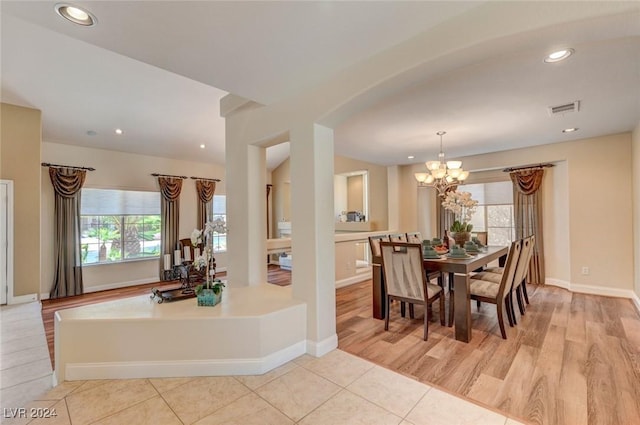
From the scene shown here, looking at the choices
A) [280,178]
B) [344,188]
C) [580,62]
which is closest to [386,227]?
[344,188]

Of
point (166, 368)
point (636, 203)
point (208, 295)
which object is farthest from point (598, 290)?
point (166, 368)

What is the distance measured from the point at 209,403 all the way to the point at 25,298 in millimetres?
4354

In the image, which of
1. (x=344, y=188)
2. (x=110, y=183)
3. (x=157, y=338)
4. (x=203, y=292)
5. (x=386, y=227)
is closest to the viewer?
(x=157, y=338)

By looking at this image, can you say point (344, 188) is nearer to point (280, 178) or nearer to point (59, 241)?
point (280, 178)

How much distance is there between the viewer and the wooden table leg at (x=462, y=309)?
2.85 metres

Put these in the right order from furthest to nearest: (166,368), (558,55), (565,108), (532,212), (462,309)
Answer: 1. (532,212)
2. (565,108)
3. (462,309)
4. (166,368)
5. (558,55)

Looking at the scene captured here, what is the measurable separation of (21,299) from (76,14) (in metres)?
4.69

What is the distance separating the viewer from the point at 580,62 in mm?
2273

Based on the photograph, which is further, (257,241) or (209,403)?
(257,241)

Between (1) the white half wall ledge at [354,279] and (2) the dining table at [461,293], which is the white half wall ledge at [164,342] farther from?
(1) the white half wall ledge at [354,279]

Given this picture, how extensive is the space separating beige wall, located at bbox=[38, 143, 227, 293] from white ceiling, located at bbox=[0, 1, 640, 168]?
286 millimetres

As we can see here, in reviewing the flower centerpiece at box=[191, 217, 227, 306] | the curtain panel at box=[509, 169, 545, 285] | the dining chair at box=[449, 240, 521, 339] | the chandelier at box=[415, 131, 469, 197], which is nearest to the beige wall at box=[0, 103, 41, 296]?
the flower centerpiece at box=[191, 217, 227, 306]

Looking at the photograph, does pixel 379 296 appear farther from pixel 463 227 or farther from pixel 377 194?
pixel 377 194

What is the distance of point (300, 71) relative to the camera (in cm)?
240
